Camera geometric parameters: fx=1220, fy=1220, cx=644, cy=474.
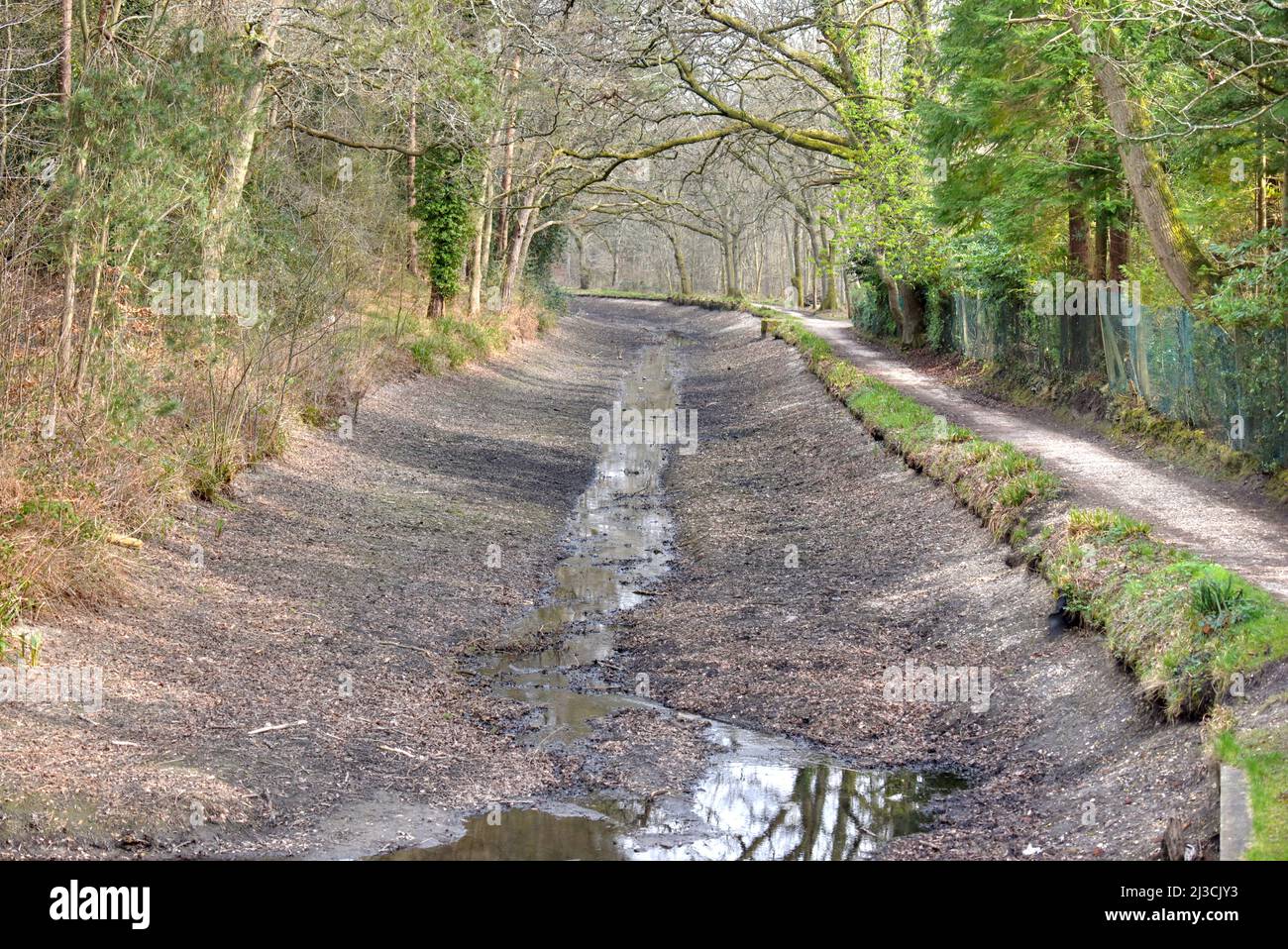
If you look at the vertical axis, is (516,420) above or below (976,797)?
above

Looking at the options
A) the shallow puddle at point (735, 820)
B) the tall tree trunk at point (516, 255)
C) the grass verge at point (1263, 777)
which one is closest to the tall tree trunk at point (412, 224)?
the tall tree trunk at point (516, 255)

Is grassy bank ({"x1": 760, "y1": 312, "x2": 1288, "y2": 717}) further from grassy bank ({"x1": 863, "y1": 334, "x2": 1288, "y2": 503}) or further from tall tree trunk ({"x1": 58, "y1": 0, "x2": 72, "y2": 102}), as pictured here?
tall tree trunk ({"x1": 58, "y1": 0, "x2": 72, "y2": 102})

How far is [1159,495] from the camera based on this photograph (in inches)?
499

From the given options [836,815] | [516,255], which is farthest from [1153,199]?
[516,255]

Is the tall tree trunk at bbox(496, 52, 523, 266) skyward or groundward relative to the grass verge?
skyward

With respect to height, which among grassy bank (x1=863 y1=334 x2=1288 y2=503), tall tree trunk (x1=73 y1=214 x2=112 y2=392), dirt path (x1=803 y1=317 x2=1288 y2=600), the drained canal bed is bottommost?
the drained canal bed

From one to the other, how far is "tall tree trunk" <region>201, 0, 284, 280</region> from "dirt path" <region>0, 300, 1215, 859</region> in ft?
9.08

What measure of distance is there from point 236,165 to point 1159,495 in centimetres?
1100

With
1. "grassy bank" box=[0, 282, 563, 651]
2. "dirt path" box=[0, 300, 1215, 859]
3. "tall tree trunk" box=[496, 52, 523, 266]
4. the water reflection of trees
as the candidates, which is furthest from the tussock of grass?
"tall tree trunk" box=[496, 52, 523, 266]

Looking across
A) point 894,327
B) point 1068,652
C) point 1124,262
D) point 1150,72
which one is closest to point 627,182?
point 894,327

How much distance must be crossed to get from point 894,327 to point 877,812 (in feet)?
99.8

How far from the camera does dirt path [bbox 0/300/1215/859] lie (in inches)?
273

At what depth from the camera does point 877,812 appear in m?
7.84
